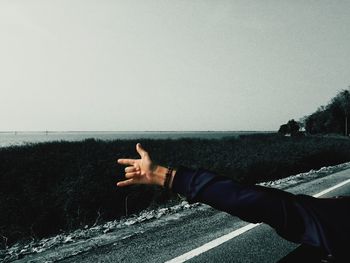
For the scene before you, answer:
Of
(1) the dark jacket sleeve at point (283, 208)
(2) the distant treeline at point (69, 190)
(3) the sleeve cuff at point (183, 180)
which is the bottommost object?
(2) the distant treeline at point (69, 190)

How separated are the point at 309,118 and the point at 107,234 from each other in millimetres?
111487

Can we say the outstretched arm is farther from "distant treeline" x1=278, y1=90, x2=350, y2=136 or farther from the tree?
the tree

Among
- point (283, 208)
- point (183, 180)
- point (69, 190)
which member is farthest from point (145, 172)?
point (69, 190)

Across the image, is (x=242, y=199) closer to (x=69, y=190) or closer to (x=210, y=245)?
(x=210, y=245)

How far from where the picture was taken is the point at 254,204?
5.08 feet

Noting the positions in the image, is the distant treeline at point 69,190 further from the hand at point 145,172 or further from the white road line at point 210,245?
the hand at point 145,172

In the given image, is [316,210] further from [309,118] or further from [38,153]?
[309,118]

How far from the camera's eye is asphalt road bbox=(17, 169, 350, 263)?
4.56m

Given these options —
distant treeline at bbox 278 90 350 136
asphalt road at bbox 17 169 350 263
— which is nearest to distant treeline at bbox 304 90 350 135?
distant treeline at bbox 278 90 350 136

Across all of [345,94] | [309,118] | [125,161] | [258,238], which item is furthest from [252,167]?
[309,118]

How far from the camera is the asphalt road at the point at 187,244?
15.0ft

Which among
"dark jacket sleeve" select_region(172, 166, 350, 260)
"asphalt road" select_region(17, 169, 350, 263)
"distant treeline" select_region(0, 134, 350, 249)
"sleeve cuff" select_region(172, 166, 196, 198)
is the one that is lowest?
"distant treeline" select_region(0, 134, 350, 249)

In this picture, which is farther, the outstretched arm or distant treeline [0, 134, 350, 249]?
distant treeline [0, 134, 350, 249]

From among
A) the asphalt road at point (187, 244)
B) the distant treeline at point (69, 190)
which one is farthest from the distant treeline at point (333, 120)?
the asphalt road at point (187, 244)
